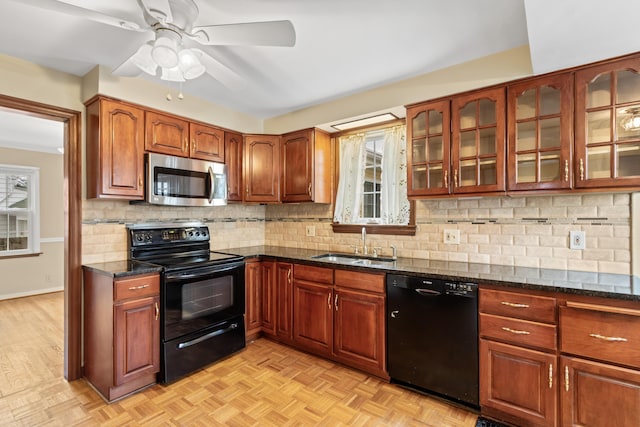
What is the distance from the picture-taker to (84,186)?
8.39 feet

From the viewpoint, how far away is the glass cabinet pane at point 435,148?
8.01 ft

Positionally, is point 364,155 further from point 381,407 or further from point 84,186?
point 84,186

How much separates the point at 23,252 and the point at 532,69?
22.5 feet

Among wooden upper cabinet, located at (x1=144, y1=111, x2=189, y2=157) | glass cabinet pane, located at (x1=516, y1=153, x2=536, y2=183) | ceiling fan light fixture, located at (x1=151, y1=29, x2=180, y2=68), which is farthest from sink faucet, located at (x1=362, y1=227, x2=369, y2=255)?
ceiling fan light fixture, located at (x1=151, y1=29, x2=180, y2=68)

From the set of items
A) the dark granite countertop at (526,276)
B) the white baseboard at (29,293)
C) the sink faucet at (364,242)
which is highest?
the sink faucet at (364,242)

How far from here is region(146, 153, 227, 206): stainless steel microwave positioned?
265cm

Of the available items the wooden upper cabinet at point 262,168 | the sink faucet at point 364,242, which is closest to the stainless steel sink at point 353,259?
the sink faucet at point 364,242

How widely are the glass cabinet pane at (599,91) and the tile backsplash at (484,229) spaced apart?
589mm

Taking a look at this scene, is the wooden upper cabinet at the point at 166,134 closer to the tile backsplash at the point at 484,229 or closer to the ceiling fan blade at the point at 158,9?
the tile backsplash at the point at 484,229

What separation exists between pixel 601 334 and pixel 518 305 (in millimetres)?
377

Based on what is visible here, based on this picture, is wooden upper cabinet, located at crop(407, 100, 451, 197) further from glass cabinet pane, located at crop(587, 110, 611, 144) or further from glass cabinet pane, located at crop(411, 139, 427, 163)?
glass cabinet pane, located at crop(587, 110, 611, 144)

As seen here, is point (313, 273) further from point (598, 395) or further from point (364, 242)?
point (598, 395)

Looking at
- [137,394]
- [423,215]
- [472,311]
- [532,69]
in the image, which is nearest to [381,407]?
[472,311]

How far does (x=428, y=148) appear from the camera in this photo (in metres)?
2.50
